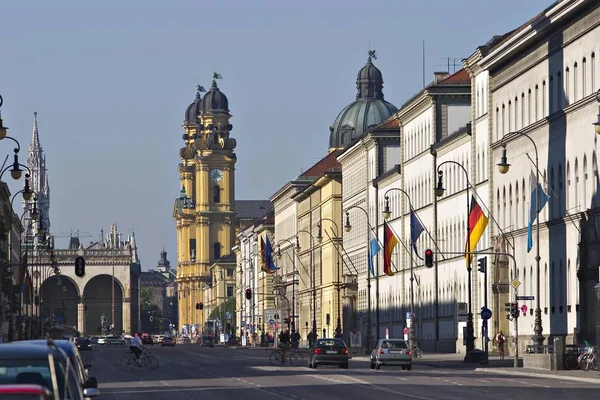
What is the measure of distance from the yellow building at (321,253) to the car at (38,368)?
122m

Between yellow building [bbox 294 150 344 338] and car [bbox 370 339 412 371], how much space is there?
228 ft

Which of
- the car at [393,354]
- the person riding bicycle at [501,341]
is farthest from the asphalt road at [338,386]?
the person riding bicycle at [501,341]

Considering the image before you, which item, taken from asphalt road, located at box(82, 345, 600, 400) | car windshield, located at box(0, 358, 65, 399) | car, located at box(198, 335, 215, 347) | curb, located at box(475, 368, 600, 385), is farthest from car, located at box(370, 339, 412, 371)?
car, located at box(198, 335, 215, 347)

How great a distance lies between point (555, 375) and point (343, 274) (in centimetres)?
8979

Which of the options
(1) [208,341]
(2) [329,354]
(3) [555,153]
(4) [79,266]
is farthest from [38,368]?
(1) [208,341]

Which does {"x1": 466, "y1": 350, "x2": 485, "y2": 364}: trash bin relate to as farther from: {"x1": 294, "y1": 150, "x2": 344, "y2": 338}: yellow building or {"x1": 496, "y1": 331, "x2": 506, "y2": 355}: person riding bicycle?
{"x1": 294, "y1": 150, "x2": 344, "y2": 338}: yellow building

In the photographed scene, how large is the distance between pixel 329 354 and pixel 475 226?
37.7ft

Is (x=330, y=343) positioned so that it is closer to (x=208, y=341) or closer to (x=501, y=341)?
(x=501, y=341)

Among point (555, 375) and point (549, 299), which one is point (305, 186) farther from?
point (555, 375)

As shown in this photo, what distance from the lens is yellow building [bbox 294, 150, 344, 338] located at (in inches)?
6166

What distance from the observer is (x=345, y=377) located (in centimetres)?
5928

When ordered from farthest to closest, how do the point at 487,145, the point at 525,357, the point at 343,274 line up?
the point at 343,274
the point at 487,145
the point at 525,357

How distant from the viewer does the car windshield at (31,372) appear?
18.5 metres

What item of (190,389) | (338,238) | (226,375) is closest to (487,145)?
(226,375)
